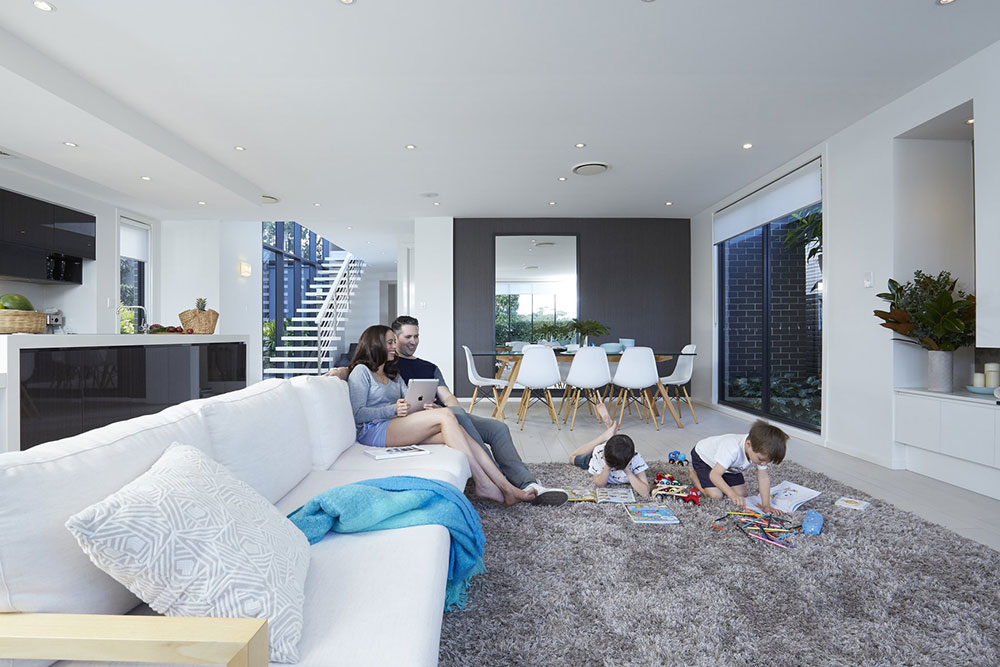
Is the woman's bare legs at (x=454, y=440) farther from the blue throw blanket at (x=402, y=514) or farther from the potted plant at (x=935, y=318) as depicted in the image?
the potted plant at (x=935, y=318)

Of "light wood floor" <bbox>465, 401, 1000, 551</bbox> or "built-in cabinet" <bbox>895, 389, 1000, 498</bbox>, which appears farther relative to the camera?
"built-in cabinet" <bbox>895, 389, 1000, 498</bbox>

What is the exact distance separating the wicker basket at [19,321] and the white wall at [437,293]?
4.68 m

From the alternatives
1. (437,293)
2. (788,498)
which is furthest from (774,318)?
(437,293)

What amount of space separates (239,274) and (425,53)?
6.25m

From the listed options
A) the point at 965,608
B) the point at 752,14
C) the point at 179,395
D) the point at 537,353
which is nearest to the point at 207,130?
the point at 179,395

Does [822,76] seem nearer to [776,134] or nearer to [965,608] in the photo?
[776,134]

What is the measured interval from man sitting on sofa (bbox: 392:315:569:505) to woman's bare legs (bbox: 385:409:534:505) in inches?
6.3

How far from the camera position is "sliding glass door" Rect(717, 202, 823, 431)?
5.11 metres

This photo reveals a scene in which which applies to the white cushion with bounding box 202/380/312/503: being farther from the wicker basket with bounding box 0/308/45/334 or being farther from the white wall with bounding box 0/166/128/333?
the white wall with bounding box 0/166/128/333

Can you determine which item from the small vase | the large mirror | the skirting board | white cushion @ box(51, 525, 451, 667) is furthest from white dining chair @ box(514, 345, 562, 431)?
white cushion @ box(51, 525, 451, 667)

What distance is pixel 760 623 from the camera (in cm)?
177

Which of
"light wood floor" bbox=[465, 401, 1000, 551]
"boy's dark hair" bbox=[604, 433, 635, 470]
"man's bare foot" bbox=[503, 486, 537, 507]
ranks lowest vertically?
"light wood floor" bbox=[465, 401, 1000, 551]

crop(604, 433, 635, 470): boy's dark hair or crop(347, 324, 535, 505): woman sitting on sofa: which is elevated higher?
crop(347, 324, 535, 505): woman sitting on sofa

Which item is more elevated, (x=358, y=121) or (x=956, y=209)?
(x=358, y=121)
